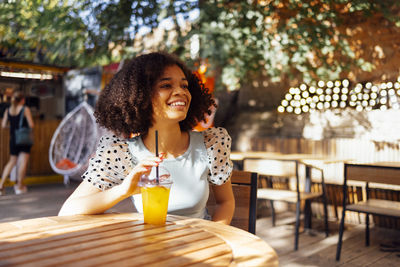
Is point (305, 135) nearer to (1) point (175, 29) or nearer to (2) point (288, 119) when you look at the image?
(2) point (288, 119)

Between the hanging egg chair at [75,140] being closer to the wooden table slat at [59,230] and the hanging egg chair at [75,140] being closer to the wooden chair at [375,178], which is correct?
the wooden chair at [375,178]

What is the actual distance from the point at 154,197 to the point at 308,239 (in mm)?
3009

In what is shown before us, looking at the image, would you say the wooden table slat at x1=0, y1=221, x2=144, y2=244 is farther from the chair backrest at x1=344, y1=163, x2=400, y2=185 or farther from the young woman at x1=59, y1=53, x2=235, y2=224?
the chair backrest at x1=344, y1=163, x2=400, y2=185

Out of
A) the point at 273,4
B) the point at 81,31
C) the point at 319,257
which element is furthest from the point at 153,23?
the point at 319,257

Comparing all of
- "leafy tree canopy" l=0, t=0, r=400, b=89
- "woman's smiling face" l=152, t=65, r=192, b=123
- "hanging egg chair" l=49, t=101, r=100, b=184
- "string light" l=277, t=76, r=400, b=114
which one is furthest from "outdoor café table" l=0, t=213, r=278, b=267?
"hanging egg chair" l=49, t=101, r=100, b=184

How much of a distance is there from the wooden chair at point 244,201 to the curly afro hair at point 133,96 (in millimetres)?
473

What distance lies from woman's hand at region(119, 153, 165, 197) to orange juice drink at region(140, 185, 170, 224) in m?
0.04

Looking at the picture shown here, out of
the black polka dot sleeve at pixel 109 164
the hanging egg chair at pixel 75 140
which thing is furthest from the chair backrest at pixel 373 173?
the hanging egg chair at pixel 75 140

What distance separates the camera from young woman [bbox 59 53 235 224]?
159 cm

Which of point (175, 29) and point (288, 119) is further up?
point (175, 29)

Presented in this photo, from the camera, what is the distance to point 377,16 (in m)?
5.29

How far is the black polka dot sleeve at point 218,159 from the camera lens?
1.71m

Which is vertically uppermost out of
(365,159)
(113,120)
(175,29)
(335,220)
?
(175,29)

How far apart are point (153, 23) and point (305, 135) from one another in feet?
8.55
